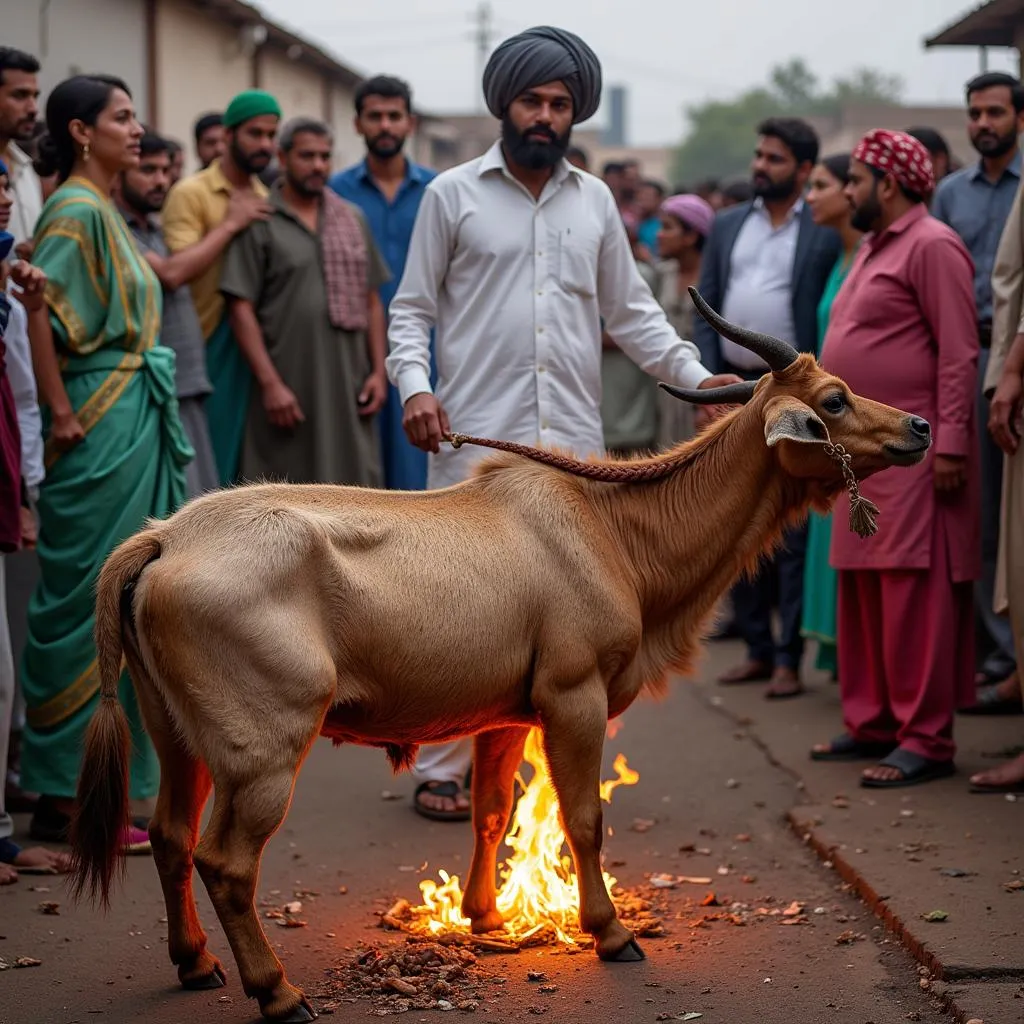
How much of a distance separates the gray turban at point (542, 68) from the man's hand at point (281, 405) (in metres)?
2.48

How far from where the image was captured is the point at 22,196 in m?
7.04

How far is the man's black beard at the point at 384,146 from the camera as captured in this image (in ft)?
29.0

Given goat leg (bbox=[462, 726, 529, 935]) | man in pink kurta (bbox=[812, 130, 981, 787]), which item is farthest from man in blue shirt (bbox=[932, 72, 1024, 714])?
goat leg (bbox=[462, 726, 529, 935])

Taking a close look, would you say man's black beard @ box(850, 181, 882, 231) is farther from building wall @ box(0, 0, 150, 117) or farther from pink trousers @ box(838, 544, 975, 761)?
building wall @ box(0, 0, 150, 117)

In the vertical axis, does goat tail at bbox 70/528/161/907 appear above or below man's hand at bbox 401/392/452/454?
below

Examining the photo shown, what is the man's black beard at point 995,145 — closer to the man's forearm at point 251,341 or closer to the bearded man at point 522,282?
the bearded man at point 522,282

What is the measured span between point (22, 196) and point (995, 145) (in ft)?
15.9

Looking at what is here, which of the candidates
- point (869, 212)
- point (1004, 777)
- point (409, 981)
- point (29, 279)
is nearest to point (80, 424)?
point (29, 279)

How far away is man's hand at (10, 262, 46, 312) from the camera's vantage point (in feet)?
18.4

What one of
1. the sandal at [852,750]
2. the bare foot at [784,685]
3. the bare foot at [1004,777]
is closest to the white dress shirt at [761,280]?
the bare foot at [784,685]

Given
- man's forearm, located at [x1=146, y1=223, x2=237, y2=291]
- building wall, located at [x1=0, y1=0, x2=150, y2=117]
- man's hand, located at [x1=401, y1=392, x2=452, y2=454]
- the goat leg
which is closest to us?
the goat leg

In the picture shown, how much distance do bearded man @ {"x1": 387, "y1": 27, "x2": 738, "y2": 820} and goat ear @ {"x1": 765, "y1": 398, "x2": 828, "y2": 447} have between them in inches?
44.0

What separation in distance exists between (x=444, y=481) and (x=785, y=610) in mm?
3219

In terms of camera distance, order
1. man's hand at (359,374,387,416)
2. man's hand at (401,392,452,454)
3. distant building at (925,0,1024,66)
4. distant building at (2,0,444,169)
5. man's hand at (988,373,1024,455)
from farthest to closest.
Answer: distant building at (2,0,444,169)
distant building at (925,0,1024,66)
man's hand at (359,374,387,416)
man's hand at (988,373,1024,455)
man's hand at (401,392,452,454)
